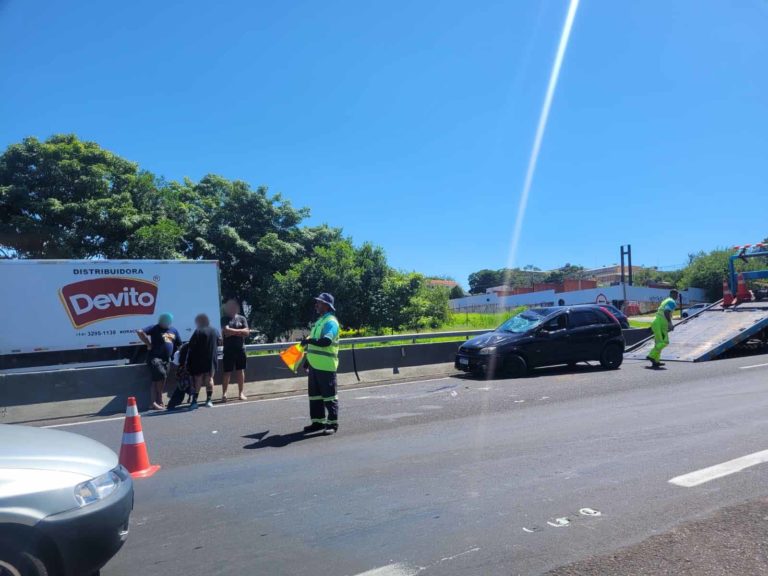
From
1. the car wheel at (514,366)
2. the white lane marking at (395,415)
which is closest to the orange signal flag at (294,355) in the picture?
the white lane marking at (395,415)

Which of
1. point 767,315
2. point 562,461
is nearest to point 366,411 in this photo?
point 562,461

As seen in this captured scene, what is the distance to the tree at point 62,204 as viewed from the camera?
23062 mm

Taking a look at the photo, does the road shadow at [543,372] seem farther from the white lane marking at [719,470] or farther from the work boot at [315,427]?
the white lane marking at [719,470]

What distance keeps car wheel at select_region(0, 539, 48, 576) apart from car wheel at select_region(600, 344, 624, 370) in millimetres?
13035

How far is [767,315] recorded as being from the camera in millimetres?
16297

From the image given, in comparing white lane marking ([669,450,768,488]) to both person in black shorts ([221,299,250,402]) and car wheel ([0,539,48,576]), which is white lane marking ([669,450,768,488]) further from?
person in black shorts ([221,299,250,402])

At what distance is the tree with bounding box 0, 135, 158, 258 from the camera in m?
23.1

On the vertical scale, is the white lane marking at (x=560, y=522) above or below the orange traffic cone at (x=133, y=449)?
below

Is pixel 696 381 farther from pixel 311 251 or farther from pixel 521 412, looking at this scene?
pixel 311 251

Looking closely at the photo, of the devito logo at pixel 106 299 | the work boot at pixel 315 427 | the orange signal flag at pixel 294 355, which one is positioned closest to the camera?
the work boot at pixel 315 427

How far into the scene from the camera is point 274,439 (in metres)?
7.41

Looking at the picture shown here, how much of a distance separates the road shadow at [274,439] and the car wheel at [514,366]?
6.43m

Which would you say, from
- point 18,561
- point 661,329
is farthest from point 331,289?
point 18,561

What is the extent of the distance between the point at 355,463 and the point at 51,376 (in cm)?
674
